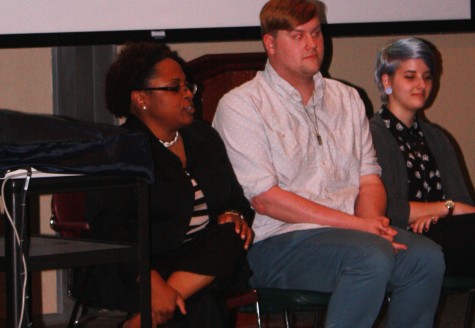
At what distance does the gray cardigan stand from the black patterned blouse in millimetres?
29

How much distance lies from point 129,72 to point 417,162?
3.99 ft

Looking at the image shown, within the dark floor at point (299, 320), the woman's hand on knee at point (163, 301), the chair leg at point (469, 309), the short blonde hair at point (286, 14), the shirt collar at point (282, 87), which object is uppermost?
the short blonde hair at point (286, 14)

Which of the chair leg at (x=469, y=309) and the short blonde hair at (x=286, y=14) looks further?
the chair leg at (x=469, y=309)

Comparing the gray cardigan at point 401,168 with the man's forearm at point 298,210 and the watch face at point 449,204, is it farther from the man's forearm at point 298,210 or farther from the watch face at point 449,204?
the man's forearm at point 298,210

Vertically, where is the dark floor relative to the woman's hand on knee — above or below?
below

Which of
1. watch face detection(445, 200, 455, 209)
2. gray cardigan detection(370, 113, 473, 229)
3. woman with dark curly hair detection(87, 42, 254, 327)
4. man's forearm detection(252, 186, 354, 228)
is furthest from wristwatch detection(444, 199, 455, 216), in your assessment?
woman with dark curly hair detection(87, 42, 254, 327)

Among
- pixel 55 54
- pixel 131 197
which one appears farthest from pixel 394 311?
pixel 55 54

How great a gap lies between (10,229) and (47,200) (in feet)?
7.03

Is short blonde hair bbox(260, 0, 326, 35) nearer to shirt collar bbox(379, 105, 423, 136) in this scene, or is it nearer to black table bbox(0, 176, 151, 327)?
shirt collar bbox(379, 105, 423, 136)

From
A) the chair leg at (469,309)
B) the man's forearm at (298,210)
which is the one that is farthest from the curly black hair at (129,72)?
the chair leg at (469,309)

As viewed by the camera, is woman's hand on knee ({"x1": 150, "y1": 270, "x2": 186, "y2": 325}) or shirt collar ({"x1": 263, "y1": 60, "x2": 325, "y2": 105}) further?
shirt collar ({"x1": 263, "y1": 60, "x2": 325, "y2": 105})

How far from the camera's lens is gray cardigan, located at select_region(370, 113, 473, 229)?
3.31 metres

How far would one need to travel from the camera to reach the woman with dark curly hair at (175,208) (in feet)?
8.81

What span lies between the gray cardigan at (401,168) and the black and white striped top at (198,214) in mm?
763
